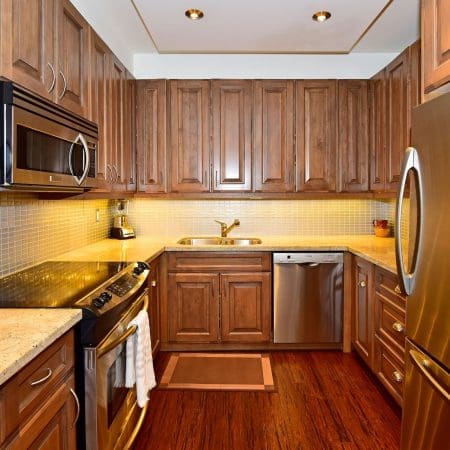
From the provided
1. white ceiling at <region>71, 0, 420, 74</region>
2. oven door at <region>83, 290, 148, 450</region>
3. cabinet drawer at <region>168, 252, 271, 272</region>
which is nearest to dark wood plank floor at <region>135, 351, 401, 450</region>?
oven door at <region>83, 290, 148, 450</region>

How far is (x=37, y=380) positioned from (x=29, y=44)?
1.24 m

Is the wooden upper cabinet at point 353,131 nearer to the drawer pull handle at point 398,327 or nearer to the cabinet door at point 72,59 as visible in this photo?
the drawer pull handle at point 398,327

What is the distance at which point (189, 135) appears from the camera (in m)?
3.60

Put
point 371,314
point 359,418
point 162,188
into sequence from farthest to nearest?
point 162,188
point 371,314
point 359,418

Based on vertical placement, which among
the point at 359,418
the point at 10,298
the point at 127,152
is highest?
the point at 127,152

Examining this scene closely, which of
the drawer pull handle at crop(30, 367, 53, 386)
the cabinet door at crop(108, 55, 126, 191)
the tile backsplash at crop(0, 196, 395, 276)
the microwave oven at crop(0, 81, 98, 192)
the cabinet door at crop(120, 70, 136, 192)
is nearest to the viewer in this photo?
the drawer pull handle at crop(30, 367, 53, 386)

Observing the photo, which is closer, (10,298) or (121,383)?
(10,298)

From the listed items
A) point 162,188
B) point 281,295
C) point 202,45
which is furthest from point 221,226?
point 202,45

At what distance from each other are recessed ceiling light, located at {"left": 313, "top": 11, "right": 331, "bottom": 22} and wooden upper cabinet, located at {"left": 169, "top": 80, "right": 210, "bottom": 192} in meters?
1.03

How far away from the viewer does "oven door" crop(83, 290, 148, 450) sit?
1.54 metres

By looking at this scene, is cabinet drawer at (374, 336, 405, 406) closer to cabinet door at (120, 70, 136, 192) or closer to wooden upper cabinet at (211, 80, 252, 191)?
wooden upper cabinet at (211, 80, 252, 191)

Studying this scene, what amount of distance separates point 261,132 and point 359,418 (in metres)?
2.25

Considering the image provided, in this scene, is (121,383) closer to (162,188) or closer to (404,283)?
(404,283)

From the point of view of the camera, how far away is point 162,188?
3.62 metres
